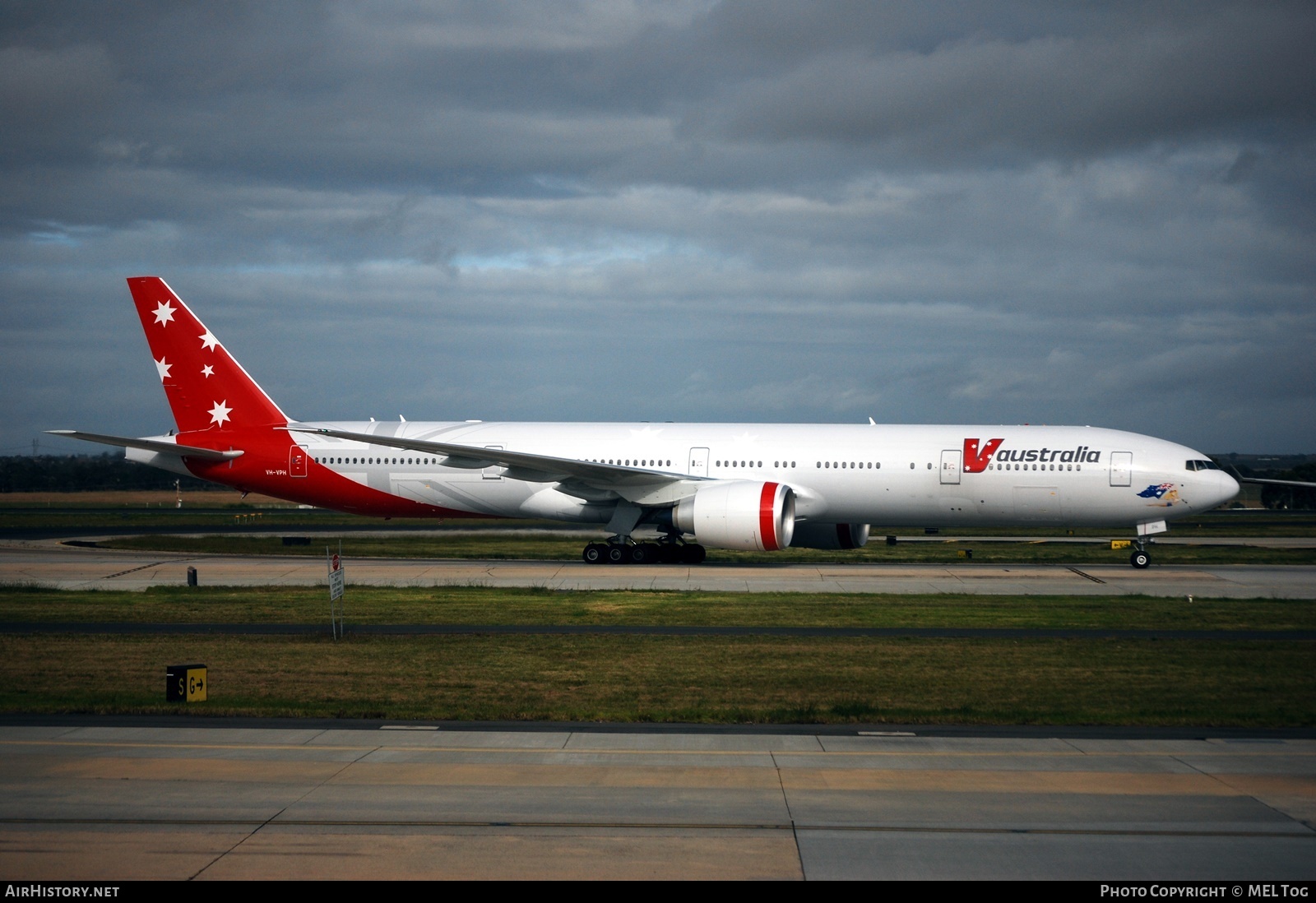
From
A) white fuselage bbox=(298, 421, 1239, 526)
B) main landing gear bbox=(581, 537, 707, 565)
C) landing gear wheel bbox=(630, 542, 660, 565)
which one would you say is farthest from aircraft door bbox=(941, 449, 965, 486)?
landing gear wheel bbox=(630, 542, 660, 565)

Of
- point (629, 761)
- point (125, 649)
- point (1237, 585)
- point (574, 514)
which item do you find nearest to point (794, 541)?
point (574, 514)

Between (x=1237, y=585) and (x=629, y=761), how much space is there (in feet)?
71.9

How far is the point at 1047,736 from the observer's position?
40.7 ft

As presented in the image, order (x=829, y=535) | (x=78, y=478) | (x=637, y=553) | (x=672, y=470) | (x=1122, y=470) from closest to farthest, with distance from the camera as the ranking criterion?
(x=1122, y=470) → (x=637, y=553) → (x=672, y=470) → (x=829, y=535) → (x=78, y=478)

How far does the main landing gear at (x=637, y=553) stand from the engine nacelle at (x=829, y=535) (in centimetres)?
369

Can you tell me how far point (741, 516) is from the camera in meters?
30.1

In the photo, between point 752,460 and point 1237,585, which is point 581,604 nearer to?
point 752,460

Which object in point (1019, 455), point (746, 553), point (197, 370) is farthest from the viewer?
point (746, 553)

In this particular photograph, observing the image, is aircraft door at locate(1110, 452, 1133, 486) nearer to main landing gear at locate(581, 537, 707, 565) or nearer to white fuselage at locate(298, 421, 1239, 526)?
white fuselage at locate(298, 421, 1239, 526)

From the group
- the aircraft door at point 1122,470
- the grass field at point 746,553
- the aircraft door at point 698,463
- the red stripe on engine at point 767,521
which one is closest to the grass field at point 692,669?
the red stripe on engine at point 767,521

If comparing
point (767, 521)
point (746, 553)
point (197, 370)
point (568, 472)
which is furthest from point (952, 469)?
point (197, 370)

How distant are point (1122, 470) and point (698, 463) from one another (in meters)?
12.2

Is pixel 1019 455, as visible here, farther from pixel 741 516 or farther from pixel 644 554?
pixel 644 554

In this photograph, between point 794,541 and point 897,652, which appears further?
point 794,541
